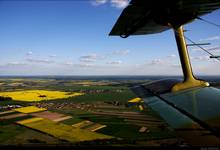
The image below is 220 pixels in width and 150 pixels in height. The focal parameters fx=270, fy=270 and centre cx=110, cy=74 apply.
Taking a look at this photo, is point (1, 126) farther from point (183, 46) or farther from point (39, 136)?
point (183, 46)

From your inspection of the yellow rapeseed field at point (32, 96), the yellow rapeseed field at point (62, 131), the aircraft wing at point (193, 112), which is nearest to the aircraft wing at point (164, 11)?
the aircraft wing at point (193, 112)

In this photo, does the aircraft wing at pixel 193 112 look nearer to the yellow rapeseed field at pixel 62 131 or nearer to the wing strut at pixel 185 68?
the wing strut at pixel 185 68

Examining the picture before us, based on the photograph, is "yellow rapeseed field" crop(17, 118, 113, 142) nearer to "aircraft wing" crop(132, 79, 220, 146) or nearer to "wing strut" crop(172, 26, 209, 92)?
"wing strut" crop(172, 26, 209, 92)

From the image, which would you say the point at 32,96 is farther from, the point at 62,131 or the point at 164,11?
the point at 164,11

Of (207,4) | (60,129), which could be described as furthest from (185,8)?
(60,129)

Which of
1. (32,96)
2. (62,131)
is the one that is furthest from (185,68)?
(32,96)

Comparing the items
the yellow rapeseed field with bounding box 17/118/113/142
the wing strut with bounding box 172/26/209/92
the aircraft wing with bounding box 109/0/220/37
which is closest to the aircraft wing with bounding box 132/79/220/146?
the wing strut with bounding box 172/26/209/92
